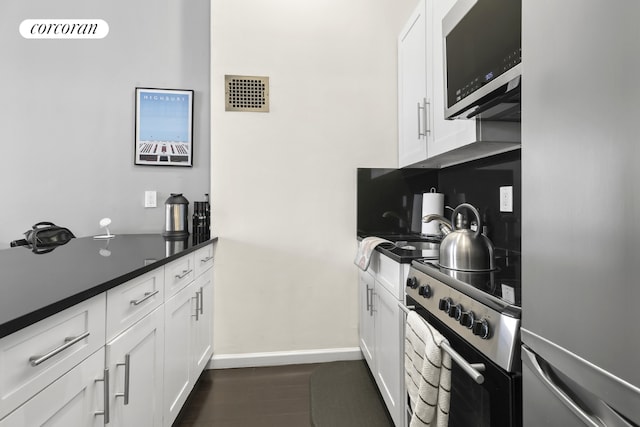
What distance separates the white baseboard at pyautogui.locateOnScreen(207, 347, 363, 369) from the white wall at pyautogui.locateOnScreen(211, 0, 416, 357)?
4cm

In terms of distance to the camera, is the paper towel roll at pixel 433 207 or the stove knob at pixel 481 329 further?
the paper towel roll at pixel 433 207

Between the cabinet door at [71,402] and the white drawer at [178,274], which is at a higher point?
the white drawer at [178,274]

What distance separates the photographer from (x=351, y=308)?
2322mm

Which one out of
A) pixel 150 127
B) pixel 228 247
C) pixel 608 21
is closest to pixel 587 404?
pixel 608 21

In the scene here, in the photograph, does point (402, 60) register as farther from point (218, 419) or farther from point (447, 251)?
point (218, 419)

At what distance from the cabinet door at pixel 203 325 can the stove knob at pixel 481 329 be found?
4.79 feet

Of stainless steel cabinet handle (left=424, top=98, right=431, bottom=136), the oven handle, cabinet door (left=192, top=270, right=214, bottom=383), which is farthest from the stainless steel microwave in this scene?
cabinet door (left=192, top=270, right=214, bottom=383)

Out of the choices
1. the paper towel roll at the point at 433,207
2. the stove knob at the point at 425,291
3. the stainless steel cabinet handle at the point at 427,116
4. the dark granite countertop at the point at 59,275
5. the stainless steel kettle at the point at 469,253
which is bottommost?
the stove knob at the point at 425,291

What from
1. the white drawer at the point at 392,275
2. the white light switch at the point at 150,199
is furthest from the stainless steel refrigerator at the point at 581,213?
the white light switch at the point at 150,199

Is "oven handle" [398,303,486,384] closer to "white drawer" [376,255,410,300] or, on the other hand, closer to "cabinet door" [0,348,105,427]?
"white drawer" [376,255,410,300]

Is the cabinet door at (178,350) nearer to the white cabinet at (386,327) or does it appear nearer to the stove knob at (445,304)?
the white cabinet at (386,327)

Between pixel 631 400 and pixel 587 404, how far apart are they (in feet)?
0.30

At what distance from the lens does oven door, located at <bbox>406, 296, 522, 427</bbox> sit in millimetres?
708

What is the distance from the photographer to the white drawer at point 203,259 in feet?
6.03
